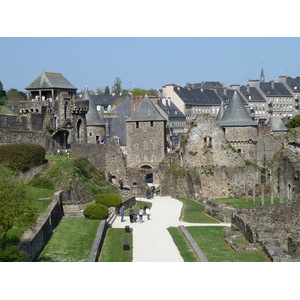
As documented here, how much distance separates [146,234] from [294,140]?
697 inches

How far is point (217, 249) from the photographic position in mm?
29828

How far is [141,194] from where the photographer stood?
56500 millimetres

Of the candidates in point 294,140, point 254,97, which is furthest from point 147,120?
point 254,97

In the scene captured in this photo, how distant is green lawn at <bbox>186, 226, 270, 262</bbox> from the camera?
90.1 ft

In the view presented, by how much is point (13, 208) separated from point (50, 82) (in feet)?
126

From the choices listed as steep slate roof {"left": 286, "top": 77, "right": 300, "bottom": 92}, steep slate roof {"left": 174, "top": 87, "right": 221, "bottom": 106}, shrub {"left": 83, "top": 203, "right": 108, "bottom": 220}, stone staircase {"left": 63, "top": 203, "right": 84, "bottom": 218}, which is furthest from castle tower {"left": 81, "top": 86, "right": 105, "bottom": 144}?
steep slate roof {"left": 286, "top": 77, "right": 300, "bottom": 92}

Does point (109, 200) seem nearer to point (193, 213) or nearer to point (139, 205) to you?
point (139, 205)

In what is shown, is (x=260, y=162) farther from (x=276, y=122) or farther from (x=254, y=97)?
(x=254, y=97)

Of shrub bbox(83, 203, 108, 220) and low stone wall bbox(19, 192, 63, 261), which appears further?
shrub bbox(83, 203, 108, 220)

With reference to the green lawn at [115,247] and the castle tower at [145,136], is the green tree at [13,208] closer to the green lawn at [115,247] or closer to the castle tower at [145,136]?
the green lawn at [115,247]

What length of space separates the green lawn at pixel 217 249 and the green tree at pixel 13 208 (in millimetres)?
7175

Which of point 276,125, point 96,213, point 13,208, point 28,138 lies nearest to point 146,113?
point 28,138

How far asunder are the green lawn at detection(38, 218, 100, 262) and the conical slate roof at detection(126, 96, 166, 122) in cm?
2961

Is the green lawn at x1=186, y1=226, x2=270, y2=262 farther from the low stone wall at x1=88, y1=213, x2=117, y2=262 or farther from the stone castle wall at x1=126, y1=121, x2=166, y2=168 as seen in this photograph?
the stone castle wall at x1=126, y1=121, x2=166, y2=168
